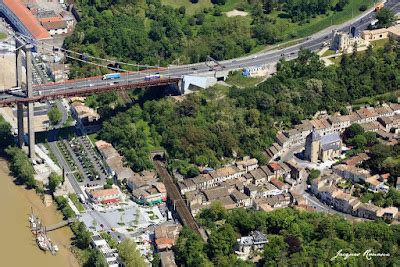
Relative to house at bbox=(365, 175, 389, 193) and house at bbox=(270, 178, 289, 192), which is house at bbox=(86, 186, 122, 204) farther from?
house at bbox=(365, 175, 389, 193)

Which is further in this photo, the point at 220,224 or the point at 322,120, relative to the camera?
the point at 322,120

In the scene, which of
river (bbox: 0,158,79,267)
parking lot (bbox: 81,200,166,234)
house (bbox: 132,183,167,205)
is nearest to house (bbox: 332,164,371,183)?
house (bbox: 132,183,167,205)

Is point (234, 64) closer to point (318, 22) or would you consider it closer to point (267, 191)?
point (318, 22)

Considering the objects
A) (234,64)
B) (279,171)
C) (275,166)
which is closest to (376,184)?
(279,171)

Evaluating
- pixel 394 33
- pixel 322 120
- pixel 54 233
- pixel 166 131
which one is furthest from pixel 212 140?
pixel 394 33

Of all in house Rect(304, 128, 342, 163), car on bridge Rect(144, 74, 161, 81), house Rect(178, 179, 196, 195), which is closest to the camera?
house Rect(178, 179, 196, 195)

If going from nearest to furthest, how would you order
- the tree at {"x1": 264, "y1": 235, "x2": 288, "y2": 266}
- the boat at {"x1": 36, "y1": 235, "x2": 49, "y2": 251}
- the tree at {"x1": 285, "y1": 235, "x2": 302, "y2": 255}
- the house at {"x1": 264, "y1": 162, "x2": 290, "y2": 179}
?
1. the tree at {"x1": 264, "y1": 235, "x2": 288, "y2": 266}
2. the tree at {"x1": 285, "y1": 235, "x2": 302, "y2": 255}
3. the boat at {"x1": 36, "y1": 235, "x2": 49, "y2": 251}
4. the house at {"x1": 264, "y1": 162, "x2": 290, "y2": 179}

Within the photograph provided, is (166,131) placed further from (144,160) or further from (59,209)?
(59,209)

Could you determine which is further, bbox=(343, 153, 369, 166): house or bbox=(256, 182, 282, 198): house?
bbox=(343, 153, 369, 166): house
